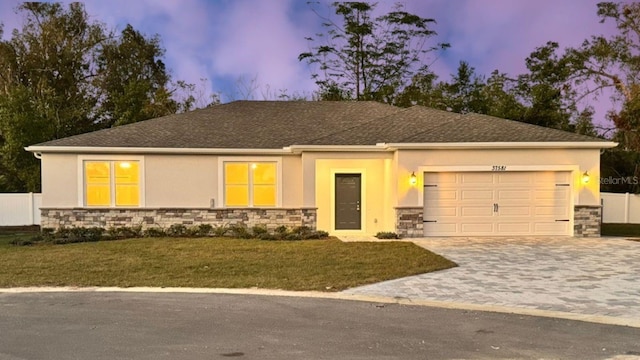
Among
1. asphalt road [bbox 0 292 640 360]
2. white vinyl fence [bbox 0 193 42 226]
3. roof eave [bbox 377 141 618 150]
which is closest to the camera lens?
asphalt road [bbox 0 292 640 360]

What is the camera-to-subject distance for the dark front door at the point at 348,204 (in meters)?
15.7

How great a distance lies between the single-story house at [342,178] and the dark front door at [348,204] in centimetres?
3

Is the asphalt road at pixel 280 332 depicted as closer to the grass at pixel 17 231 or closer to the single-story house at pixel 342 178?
the single-story house at pixel 342 178

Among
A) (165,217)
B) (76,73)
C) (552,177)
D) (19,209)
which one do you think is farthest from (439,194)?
(76,73)

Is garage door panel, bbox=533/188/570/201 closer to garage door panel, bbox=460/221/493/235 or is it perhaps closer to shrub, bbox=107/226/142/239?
garage door panel, bbox=460/221/493/235

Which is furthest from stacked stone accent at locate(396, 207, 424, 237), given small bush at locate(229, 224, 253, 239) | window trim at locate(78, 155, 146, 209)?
window trim at locate(78, 155, 146, 209)

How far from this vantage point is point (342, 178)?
15.7 m

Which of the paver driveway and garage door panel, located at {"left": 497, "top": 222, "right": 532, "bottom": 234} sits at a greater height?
garage door panel, located at {"left": 497, "top": 222, "right": 532, "bottom": 234}

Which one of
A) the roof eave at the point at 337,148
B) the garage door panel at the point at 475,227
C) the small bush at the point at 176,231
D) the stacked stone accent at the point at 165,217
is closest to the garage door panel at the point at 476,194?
the garage door panel at the point at 475,227

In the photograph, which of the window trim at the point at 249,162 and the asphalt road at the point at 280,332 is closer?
the asphalt road at the point at 280,332

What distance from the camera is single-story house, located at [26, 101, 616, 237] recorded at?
14.3 meters

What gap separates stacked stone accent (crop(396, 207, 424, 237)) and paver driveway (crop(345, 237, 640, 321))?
5.17 feet

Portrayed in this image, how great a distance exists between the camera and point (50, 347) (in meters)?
5.02

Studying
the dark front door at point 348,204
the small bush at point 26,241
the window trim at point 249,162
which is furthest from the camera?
the dark front door at point 348,204
